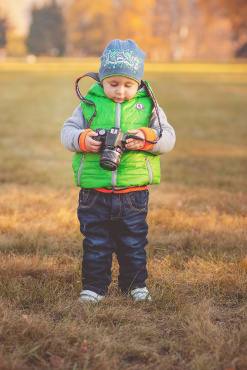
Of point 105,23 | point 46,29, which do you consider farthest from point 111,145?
point 105,23

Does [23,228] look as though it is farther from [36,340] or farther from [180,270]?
[36,340]

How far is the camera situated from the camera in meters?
2.38

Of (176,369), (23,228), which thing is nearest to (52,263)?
(23,228)

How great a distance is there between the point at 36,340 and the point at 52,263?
94cm

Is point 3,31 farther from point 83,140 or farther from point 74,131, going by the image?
point 83,140

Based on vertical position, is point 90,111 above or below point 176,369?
above

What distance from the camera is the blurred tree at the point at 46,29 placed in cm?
6743

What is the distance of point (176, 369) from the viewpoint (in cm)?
A: 196

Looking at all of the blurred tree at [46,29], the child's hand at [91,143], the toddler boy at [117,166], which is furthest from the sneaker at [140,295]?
the blurred tree at [46,29]

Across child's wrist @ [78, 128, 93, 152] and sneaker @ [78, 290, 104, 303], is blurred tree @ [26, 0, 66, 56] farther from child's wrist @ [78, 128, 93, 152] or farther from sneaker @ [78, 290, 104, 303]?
sneaker @ [78, 290, 104, 303]

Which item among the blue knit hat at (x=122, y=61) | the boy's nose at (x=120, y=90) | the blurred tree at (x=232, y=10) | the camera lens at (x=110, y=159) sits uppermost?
the blurred tree at (x=232, y=10)

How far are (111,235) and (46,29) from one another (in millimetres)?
69582

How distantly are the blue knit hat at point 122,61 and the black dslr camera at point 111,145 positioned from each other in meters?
A: 0.33

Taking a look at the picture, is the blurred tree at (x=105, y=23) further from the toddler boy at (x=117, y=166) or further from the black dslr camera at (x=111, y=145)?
the black dslr camera at (x=111, y=145)
